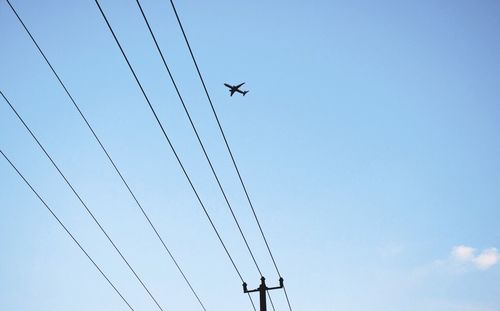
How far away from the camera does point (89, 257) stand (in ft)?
34.4

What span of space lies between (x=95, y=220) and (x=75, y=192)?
99cm

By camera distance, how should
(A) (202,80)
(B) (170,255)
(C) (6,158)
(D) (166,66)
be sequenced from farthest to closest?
(B) (170,255)
(C) (6,158)
(A) (202,80)
(D) (166,66)

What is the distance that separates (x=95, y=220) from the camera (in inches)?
372

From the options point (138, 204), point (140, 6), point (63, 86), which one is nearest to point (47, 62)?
point (63, 86)

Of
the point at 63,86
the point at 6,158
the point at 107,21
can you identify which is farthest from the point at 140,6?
the point at 6,158

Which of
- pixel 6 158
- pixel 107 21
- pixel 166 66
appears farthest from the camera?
pixel 6 158

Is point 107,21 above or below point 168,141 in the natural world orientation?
above

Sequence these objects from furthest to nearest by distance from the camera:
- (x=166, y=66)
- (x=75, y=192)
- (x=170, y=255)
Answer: (x=170, y=255), (x=75, y=192), (x=166, y=66)

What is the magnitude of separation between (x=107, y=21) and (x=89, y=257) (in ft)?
24.7

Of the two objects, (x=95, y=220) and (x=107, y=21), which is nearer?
(x=107, y=21)

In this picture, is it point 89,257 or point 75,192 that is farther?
point 89,257

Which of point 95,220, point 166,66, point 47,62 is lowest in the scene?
point 95,220

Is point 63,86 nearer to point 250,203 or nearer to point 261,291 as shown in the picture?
A: point 250,203

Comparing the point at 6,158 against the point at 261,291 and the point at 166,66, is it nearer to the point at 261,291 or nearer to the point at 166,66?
the point at 166,66
